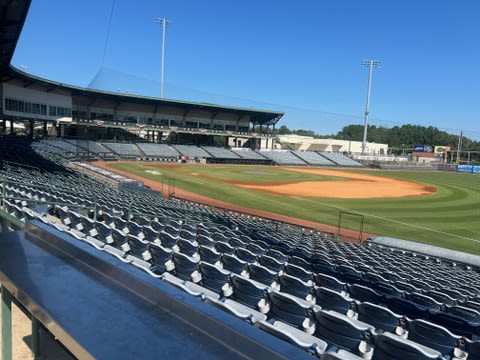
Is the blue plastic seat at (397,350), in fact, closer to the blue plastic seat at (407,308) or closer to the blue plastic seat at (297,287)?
the blue plastic seat at (297,287)

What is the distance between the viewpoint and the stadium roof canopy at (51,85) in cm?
1994

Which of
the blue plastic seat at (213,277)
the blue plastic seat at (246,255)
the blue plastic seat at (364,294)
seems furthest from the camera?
the blue plastic seat at (246,255)

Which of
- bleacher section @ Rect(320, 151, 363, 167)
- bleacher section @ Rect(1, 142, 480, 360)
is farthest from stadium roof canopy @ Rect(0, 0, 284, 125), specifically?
bleacher section @ Rect(320, 151, 363, 167)

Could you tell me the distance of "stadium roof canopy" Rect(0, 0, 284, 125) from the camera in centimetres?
1994

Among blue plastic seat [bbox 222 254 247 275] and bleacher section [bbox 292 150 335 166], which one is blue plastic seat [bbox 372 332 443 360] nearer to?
blue plastic seat [bbox 222 254 247 275]

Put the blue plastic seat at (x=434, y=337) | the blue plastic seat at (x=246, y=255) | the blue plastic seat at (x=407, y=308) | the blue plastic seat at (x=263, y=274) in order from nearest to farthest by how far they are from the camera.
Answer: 1. the blue plastic seat at (x=434, y=337)
2. the blue plastic seat at (x=407, y=308)
3. the blue plastic seat at (x=263, y=274)
4. the blue plastic seat at (x=246, y=255)

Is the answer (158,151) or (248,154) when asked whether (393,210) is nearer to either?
(158,151)

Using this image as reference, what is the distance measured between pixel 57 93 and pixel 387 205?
5083 cm

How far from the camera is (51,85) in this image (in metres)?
56.6

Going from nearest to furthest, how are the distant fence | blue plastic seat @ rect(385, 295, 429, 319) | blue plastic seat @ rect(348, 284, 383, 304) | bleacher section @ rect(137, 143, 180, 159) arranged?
blue plastic seat @ rect(385, 295, 429, 319), blue plastic seat @ rect(348, 284, 383, 304), bleacher section @ rect(137, 143, 180, 159), the distant fence

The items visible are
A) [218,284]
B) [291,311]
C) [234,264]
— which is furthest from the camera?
[234,264]

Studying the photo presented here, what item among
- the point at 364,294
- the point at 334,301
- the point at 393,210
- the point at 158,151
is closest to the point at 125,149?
the point at 158,151

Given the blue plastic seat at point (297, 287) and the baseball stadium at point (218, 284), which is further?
the blue plastic seat at point (297, 287)

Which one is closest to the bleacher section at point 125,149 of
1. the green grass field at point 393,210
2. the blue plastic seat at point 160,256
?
the green grass field at point 393,210
